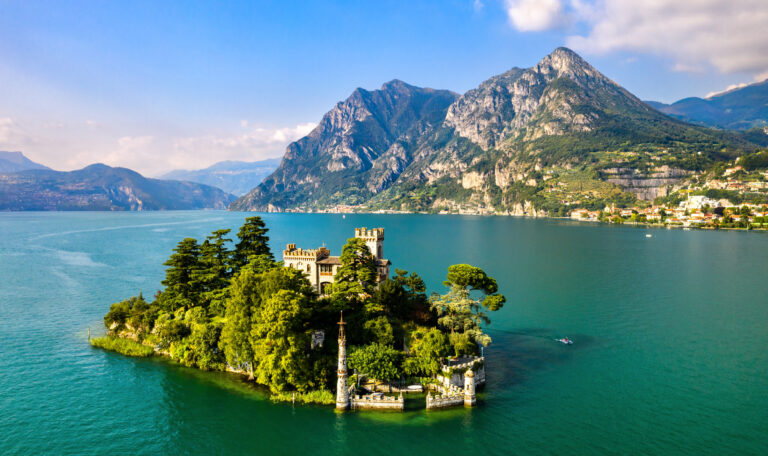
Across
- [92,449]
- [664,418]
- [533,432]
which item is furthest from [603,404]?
[92,449]

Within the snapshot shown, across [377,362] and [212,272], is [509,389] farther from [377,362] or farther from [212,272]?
[212,272]

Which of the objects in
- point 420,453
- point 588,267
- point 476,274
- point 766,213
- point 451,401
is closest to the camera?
point 420,453

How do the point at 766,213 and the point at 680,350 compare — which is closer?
the point at 680,350

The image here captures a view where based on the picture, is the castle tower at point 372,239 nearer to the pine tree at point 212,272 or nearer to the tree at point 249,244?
the tree at point 249,244

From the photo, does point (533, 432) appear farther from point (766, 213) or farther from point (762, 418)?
point (766, 213)

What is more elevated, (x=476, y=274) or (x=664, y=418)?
(x=476, y=274)

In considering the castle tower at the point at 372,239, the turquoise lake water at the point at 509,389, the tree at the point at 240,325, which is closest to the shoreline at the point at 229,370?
the turquoise lake water at the point at 509,389

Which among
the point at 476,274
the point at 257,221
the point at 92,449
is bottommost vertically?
the point at 92,449

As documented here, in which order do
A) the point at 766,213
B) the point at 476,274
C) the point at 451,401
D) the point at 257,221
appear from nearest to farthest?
the point at 451,401, the point at 476,274, the point at 257,221, the point at 766,213
